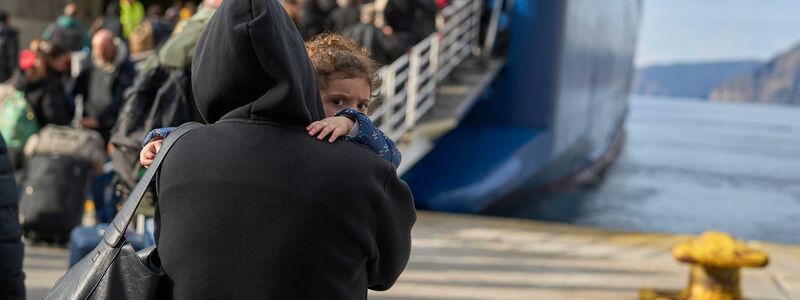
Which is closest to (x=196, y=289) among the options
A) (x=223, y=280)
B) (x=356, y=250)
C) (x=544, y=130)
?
(x=223, y=280)

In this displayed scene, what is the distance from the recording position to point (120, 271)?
7.02 feet

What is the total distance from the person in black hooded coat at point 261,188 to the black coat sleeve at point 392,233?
0.02 metres

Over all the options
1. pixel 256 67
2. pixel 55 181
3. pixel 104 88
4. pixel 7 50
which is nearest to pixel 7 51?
pixel 7 50

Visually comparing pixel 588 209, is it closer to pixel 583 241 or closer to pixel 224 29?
pixel 583 241

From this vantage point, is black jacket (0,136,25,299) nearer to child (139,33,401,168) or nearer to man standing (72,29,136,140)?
child (139,33,401,168)

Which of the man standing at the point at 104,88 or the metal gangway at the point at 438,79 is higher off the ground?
the man standing at the point at 104,88

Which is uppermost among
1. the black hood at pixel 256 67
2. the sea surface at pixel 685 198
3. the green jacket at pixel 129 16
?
the black hood at pixel 256 67

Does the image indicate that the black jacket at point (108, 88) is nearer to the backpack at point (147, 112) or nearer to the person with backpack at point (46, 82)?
the person with backpack at point (46, 82)

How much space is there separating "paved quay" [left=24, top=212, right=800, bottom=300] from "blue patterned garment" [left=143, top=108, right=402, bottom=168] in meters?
3.60

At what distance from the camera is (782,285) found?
24.1ft

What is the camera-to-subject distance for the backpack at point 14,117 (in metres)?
7.21

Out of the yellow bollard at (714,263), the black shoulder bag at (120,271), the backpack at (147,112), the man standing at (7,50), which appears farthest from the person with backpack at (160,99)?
the man standing at (7,50)

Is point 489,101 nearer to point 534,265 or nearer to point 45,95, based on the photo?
point 534,265

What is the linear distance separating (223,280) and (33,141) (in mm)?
5200
